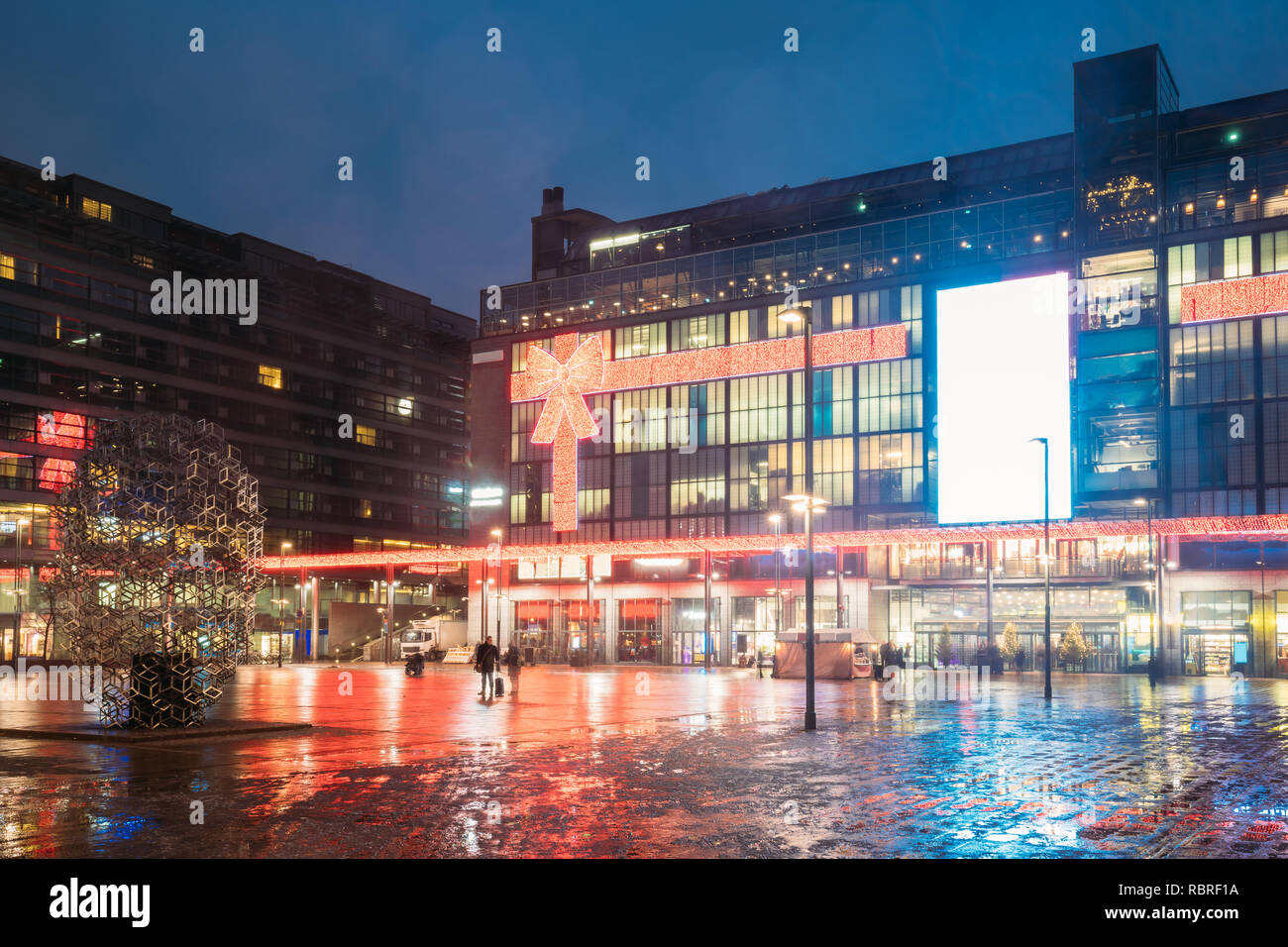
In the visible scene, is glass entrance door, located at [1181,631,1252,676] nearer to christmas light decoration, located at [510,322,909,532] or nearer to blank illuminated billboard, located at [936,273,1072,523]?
blank illuminated billboard, located at [936,273,1072,523]

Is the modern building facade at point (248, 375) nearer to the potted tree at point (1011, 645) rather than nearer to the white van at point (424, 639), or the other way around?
the white van at point (424, 639)

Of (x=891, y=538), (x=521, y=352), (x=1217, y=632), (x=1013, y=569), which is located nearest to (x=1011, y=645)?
(x=1013, y=569)

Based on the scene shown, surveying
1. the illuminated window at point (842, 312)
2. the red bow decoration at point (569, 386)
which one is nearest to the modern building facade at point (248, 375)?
the red bow decoration at point (569, 386)

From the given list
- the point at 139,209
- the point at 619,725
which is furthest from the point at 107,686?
the point at 139,209

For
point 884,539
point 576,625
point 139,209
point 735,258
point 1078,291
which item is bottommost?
point 576,625

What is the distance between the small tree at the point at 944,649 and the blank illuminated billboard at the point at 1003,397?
7138mm

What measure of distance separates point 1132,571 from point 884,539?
17.4m

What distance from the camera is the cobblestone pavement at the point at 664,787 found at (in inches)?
434

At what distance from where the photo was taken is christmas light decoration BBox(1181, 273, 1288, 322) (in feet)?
217

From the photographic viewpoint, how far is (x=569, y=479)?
9088 cm

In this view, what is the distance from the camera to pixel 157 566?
22.9 m

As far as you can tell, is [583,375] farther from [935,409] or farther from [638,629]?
[935,409]

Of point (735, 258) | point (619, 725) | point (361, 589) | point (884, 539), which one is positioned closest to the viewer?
point (619, 725)

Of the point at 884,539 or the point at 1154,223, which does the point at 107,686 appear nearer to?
the point at 884,539
